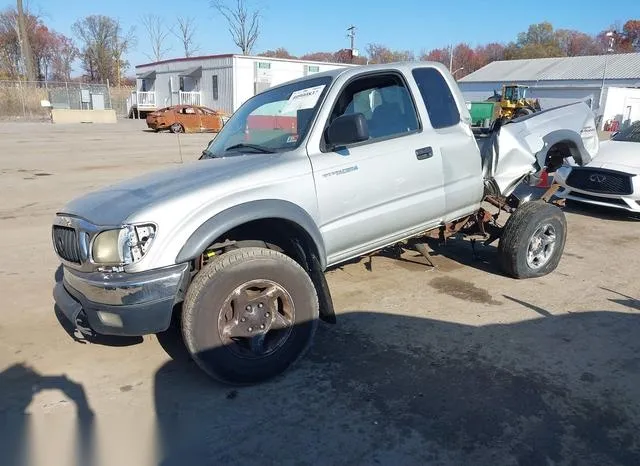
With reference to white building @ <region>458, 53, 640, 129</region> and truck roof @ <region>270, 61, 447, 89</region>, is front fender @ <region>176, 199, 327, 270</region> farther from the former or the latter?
white building @ <region>458, 53, 640, 129</region>

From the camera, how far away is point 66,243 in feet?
10.9

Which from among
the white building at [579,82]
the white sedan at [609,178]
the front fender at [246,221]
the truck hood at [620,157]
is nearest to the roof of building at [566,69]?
the white building at [579,82]

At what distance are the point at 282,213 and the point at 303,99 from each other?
1138mm

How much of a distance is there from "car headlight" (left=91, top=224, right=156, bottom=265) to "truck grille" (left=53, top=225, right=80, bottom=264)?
0.97 feet

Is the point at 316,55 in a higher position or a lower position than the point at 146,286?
higher

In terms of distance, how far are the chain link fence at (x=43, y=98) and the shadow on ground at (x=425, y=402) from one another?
136 feet

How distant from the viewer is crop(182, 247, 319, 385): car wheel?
10.4ft

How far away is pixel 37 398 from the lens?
130 inches

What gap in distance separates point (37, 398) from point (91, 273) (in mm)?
966

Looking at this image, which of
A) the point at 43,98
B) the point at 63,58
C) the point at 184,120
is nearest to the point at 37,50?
the point at 63,58

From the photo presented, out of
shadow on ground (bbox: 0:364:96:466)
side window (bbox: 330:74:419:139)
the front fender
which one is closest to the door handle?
side window (bbox: 330:74:419:139)

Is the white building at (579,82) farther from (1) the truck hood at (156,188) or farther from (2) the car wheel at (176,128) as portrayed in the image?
(1) the truck hood at (156,188)

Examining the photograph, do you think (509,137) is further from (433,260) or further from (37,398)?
(37,398)

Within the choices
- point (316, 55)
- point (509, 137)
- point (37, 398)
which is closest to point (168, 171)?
point (37, 398)
